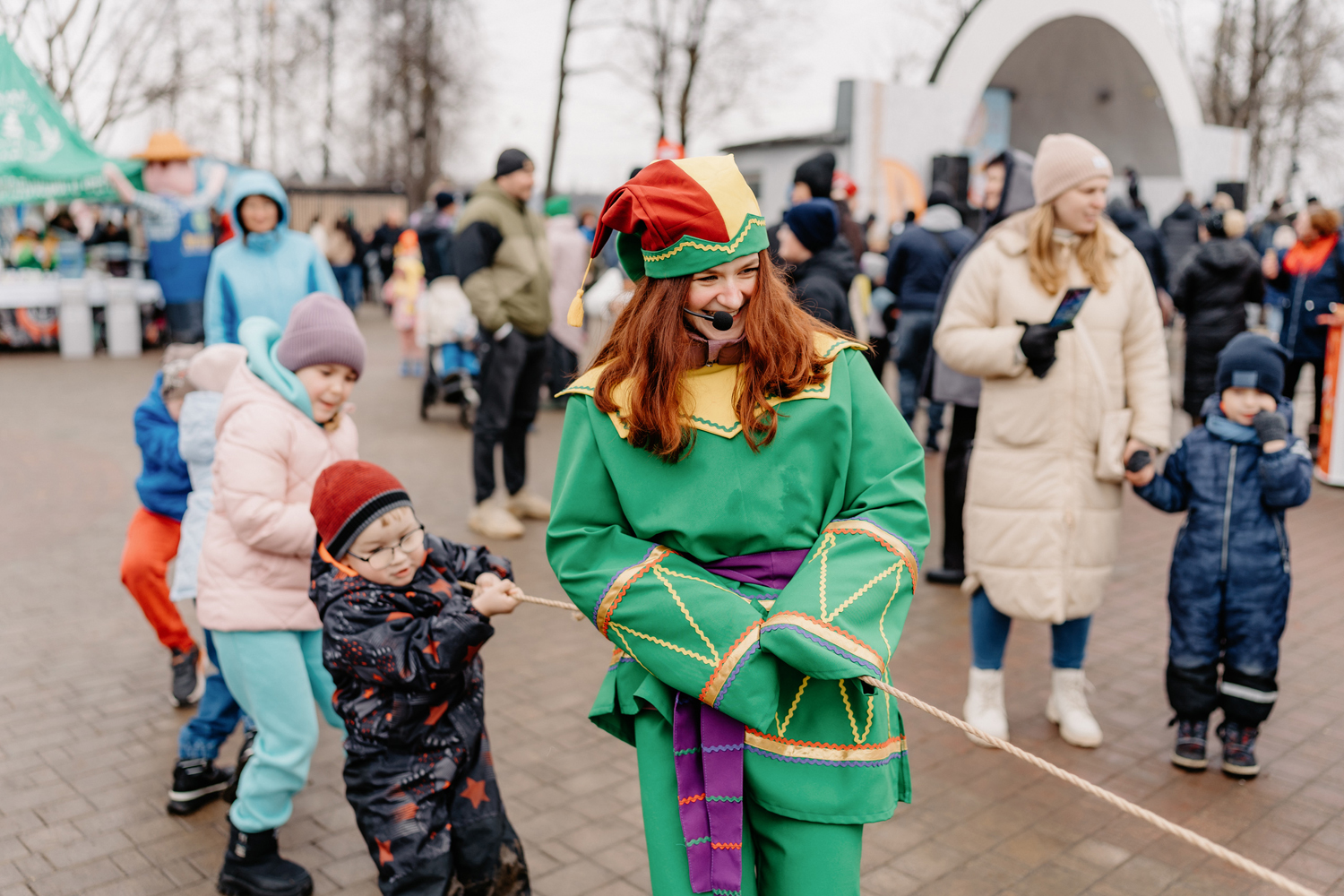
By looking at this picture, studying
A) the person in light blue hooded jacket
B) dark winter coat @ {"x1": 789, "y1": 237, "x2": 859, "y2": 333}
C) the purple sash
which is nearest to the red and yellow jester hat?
the purple sash

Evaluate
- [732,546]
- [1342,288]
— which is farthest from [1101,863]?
[1342,288]

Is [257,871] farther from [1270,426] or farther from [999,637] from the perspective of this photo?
[1270,426]

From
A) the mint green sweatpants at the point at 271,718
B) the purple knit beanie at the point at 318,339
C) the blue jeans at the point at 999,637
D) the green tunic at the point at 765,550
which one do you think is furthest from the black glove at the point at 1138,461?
the mint green sweatpants at the point at 271,718

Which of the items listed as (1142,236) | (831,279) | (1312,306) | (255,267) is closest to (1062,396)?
(831,279)

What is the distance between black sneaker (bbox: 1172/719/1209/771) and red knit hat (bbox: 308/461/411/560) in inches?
112

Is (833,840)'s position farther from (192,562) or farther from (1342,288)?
(1342,288)

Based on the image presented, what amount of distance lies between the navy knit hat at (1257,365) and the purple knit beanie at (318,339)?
2.87 meters

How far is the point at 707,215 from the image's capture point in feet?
6.75

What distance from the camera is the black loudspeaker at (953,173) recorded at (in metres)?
17.7

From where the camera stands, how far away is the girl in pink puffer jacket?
319 cm

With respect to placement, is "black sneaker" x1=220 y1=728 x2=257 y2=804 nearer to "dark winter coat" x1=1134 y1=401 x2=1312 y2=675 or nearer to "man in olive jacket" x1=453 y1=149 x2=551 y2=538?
"dark winter coat" x1=1134 y1=401 x2=1312 y2=675

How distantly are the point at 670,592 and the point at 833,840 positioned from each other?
535 mm

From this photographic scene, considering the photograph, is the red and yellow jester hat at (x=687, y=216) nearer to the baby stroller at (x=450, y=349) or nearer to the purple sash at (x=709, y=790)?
the purple sash at (x=709, y=790)

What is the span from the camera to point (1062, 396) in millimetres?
4062
